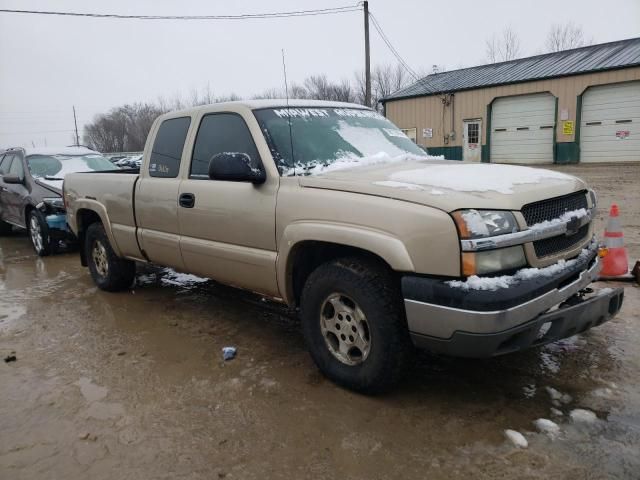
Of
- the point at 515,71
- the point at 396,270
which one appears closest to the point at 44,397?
the point at 396,270

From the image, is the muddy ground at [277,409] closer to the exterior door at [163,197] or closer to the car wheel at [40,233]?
the exterior door at [163,197]

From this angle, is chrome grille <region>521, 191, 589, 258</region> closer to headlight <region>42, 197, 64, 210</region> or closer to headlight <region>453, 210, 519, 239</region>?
headlight <region>453, 210, 519, 239</region>

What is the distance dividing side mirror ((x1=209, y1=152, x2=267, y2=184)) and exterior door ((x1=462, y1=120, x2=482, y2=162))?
23.1 meters

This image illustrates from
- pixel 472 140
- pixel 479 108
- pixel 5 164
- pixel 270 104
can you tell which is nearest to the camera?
pixel 270 104

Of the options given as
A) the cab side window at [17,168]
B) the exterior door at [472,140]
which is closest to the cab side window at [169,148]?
the cab side window at [17,168]

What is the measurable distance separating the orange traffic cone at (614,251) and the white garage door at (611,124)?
1771 centimetres

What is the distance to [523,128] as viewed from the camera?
75.5 ft

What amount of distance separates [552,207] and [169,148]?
324cm

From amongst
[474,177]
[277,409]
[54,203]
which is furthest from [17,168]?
[474,177]

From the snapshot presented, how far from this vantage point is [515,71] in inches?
928

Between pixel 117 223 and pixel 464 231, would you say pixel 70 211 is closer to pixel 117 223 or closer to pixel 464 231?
pixel 117 223

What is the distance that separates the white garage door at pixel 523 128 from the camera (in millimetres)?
22203

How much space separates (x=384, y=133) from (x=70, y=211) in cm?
399

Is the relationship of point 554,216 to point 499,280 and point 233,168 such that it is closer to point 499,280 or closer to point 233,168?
point 499,280
